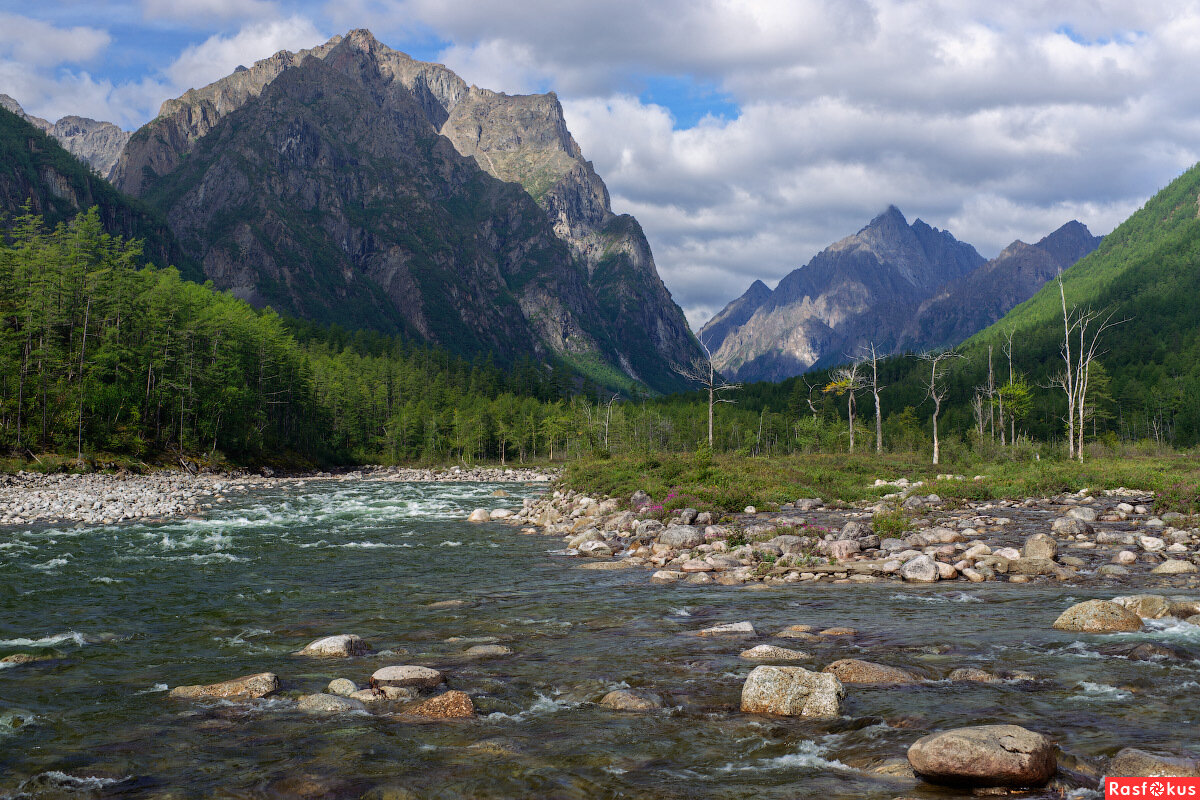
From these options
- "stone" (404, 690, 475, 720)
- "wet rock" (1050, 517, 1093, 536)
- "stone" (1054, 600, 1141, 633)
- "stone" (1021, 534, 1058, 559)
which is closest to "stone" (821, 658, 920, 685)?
"stone" (1054, 600, 1141, 633)

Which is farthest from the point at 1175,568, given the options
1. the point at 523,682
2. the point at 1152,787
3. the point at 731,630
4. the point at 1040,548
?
the point at 523,682

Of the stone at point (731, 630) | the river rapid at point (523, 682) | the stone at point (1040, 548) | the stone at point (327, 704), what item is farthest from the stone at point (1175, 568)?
the stone at point (327, 704)

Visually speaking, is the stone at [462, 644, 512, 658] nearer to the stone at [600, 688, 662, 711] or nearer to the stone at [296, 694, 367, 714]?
the stone at [296, 694, 367, 714]

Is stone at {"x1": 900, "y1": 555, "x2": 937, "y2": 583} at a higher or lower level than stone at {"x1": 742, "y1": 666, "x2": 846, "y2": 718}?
lower

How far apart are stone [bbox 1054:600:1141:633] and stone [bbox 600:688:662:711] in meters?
8.07

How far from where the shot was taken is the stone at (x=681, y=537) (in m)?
23.1

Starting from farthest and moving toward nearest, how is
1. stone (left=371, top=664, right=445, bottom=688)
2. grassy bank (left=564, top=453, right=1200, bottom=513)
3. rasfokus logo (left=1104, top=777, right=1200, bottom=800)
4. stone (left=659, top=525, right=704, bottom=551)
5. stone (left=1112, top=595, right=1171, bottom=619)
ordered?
1. grassy bank (left=564, top=453, right=1200, bottom=513)
2. stone (left=659, top=525, right=704, bottom=551)
3. stone (left=1112, top=595, right=1171, bottom=619)
4. stone (left=371, top=664, right=445, bottom=688)
5. rasfokus logo (left=1104, top=777, right=1200, bottom=800)

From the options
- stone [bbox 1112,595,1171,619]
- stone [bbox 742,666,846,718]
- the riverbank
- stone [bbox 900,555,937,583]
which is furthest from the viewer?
the riverbank

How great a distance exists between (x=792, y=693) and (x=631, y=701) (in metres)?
2.20

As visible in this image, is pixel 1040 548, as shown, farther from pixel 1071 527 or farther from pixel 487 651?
pixel 487 651

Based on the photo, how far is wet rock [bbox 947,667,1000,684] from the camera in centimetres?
966

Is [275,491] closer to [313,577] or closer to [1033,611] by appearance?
[313,577]

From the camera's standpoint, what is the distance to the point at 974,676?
9781 mm

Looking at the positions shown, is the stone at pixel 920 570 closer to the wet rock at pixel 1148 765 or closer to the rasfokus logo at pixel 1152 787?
the wet rock at pixel 1148 765
